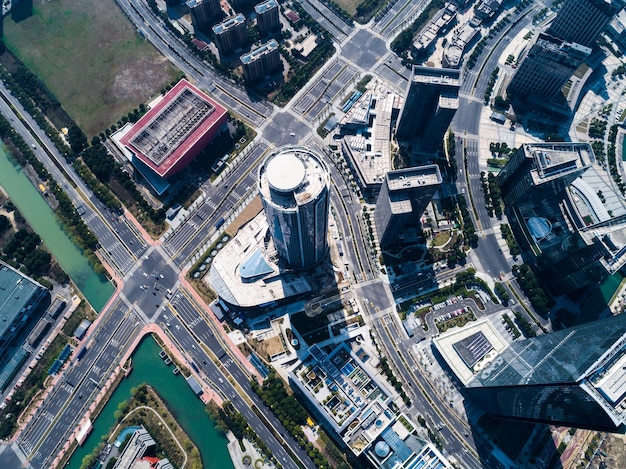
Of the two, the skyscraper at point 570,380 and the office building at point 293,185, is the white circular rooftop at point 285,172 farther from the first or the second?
the skyscraper at point 570,380

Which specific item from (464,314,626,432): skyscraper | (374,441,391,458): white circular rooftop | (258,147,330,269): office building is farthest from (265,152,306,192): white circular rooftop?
(374,441,391,458): white circular rooftop

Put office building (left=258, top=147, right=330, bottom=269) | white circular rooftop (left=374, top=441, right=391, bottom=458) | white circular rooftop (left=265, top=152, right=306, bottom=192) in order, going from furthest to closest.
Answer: white circular rooftop (left=374, top=441, right=391, bottom=458) < office building (left=258, top=147, right=330, bottom=269) < white circular rooftop (left=265, top=152, right=306, bottom=192)

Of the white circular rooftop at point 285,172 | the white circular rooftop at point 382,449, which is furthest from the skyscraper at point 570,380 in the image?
the white circular rooftop at point 285,172

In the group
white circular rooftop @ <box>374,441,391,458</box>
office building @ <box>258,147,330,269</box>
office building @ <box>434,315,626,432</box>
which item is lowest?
office building @ <box>434,315,626,432</box>

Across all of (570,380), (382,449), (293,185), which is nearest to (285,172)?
(293,185)

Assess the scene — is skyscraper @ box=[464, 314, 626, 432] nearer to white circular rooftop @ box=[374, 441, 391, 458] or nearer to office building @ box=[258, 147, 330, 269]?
white circular rooftop @ box=[374, 441, 391, 458]

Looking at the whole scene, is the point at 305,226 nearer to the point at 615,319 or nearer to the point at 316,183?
the point at 316,183

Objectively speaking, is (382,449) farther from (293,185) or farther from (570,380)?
(293,185)
